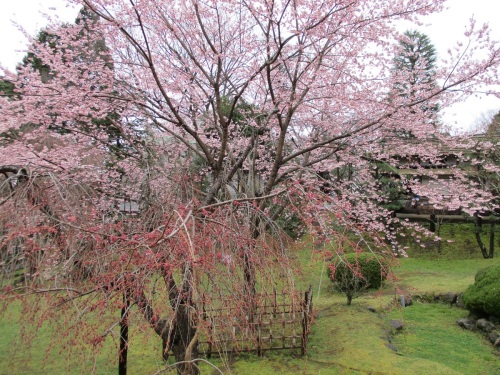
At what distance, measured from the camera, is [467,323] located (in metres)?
7.79

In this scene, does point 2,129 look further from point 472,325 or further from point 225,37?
point 472,325

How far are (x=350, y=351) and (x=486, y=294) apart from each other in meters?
3.61

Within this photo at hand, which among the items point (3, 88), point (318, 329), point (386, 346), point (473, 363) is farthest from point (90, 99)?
point (3, 88)

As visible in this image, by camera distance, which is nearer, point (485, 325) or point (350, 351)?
point (350, 351)

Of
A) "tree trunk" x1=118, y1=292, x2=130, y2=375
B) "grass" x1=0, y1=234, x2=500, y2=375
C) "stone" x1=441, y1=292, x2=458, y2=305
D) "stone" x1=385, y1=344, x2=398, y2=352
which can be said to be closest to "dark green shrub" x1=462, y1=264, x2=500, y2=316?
"grass" x1=0, y1=234, x2=500, y2=375

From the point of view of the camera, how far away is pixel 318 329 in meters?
7.51

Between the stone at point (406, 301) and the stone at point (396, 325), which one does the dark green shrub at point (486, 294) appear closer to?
the stone at point (406, 301)

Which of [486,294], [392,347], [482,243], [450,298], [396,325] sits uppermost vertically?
[482,243]

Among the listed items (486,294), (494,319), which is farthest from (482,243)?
(486,294)

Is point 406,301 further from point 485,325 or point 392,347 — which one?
point 392,347

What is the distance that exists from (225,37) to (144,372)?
253 inches

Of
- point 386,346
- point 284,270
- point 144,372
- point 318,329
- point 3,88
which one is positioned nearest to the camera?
point 284,270

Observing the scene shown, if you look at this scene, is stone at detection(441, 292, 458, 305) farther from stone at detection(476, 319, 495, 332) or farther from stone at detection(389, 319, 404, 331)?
stone at detection(389, 319, 404, 331)

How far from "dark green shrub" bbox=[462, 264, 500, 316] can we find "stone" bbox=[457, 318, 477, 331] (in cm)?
26
